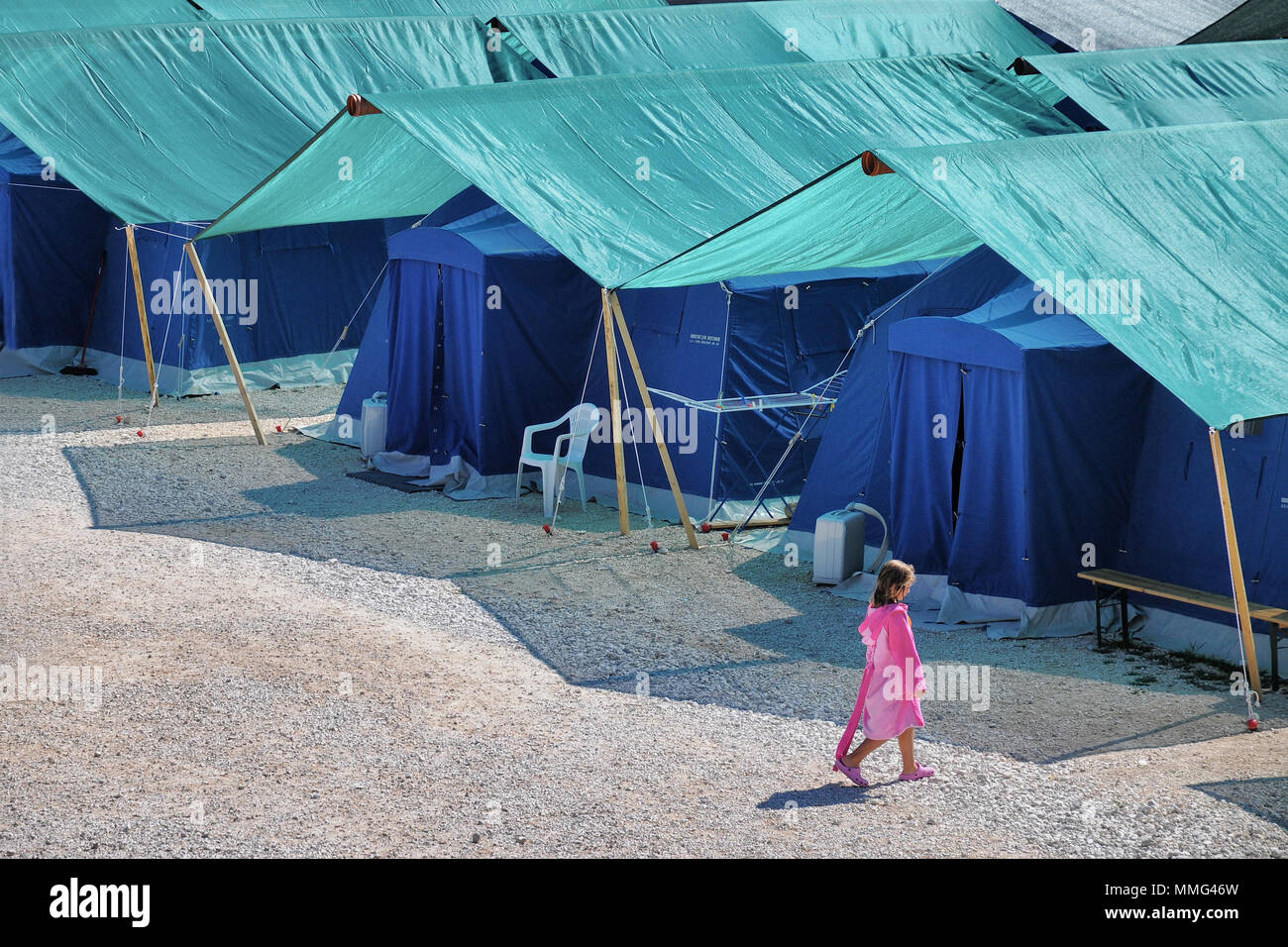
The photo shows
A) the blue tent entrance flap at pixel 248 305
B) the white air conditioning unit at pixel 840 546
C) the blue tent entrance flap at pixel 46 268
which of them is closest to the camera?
the white air conditioning unit at pixel 840 546

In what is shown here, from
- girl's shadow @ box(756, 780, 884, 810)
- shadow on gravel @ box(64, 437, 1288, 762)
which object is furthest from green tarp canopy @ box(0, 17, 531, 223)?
girl's shadow @ box(756, 780, 884, 810)

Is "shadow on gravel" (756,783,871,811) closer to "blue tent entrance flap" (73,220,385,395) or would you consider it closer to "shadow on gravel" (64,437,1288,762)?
"shadow on gravel" (64,437,1288,762)

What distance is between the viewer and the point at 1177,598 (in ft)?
27.7

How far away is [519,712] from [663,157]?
621 centimetres

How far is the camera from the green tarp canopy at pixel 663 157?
10.6 meters

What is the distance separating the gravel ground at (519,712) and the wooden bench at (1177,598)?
A: 254mm

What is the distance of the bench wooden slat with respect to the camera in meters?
8.00

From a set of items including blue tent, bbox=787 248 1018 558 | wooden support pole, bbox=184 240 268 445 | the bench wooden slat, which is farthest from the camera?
wooden support pole, bbox=184 240 268 445

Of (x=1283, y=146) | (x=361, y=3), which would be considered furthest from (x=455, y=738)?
(x=361, y=3)

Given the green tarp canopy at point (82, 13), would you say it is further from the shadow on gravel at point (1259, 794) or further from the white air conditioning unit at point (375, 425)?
the shadow on gravel at point (1259, 794)

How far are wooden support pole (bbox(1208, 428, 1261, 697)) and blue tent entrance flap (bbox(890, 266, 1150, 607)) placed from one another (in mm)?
1282

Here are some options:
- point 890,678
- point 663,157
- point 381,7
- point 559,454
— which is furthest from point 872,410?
point 381,7

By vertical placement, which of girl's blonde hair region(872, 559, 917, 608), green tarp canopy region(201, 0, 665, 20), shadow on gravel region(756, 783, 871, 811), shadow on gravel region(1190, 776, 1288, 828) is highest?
green tarp canopy region(201, 0, 665, 20)

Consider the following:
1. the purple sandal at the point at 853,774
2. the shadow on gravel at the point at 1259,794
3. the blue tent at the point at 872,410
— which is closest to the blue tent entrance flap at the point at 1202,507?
the blue tent at the point at 872,410
